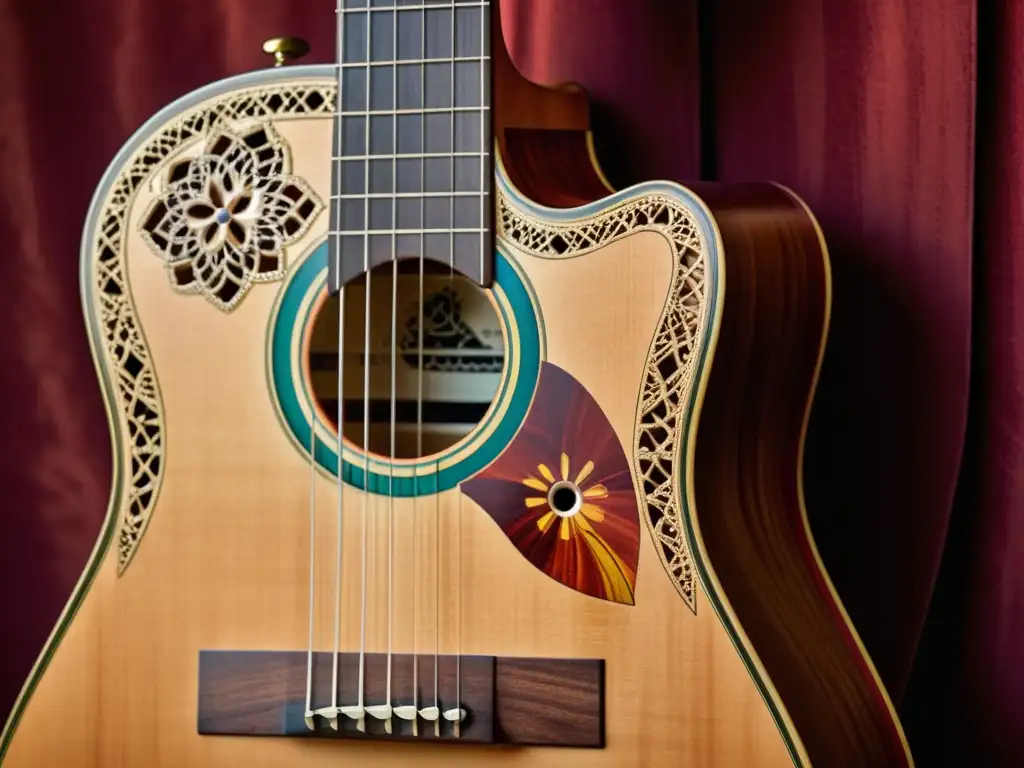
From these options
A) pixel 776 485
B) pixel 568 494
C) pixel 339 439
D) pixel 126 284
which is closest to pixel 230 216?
pixel 126 284

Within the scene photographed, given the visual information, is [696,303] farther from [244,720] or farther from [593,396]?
[244,720]

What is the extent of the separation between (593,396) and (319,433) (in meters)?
0.24

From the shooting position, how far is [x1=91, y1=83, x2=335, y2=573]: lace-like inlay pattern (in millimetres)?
1005

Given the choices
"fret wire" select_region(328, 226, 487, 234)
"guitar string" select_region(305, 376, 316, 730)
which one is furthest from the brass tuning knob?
"guitar string" select_region(305, 376, 316, 730)

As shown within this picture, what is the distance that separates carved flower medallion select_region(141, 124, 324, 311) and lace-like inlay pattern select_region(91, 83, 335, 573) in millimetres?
19

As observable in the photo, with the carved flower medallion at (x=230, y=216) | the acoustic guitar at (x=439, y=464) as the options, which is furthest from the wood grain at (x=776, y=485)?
the carved flower medallion at (x=230, y=216)

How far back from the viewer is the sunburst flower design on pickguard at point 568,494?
89 cm

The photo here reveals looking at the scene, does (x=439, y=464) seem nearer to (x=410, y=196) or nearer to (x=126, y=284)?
(x=410, y=196)

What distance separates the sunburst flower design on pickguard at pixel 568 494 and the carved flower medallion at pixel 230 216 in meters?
0.26

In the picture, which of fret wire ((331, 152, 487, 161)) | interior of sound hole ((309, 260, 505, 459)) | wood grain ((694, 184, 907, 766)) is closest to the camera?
wood grain ((694, 184, 907, 766))

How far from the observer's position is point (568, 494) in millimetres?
918

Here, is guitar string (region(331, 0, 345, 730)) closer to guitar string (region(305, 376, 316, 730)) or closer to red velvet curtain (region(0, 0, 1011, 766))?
guitar string (region(305, 376, 316, 730))

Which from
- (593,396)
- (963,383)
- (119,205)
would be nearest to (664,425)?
(593,396)

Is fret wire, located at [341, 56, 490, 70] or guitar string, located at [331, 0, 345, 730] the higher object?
fret wire, located at [341, 56, 490, 70]
